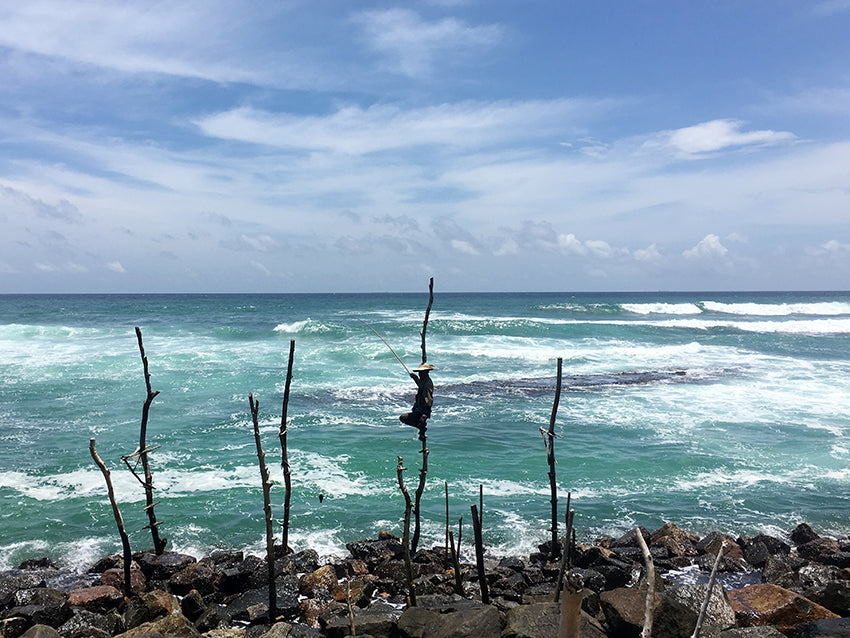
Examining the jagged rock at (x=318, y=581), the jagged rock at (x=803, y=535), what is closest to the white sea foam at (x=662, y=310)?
the jagged rock at (x=803, y=535)

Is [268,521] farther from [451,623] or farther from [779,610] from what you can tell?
[779,610]

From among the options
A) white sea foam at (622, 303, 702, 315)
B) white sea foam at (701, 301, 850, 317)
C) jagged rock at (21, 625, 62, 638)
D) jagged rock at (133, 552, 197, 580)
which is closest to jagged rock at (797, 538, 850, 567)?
jagged rock at (133, 552, 197, 580)

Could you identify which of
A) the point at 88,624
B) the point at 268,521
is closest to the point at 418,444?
the point at 268,521

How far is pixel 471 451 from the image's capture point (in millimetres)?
14898

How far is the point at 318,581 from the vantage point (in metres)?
8.45

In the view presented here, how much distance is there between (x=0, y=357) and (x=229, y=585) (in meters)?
27.2

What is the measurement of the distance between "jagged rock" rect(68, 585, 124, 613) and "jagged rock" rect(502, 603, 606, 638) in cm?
503

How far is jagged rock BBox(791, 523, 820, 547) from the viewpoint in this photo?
32.4 ft

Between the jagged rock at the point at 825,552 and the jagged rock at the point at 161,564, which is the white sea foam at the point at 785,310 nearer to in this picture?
the jagged rock at the point at 825,552

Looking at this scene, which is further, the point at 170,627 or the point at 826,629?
the point at 170,627

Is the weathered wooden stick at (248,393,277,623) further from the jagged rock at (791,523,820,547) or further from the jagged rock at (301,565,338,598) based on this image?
the jagged rock at (791,523,820,547)

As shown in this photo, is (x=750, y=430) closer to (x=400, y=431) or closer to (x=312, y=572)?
(x=400, y=431)

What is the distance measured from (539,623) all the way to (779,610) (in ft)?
9.62

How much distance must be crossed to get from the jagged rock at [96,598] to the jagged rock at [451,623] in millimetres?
3612
